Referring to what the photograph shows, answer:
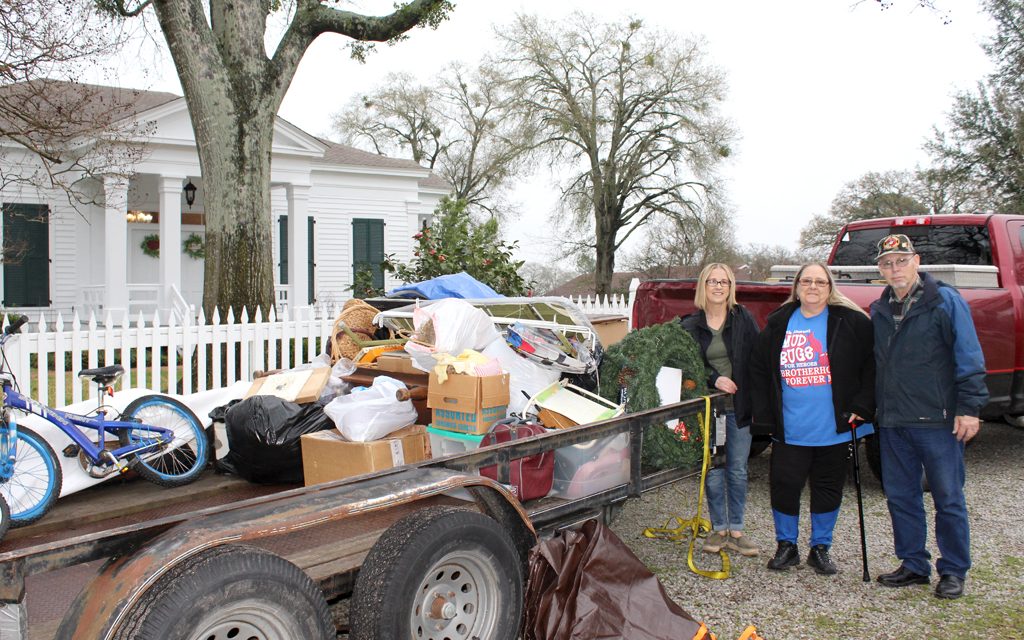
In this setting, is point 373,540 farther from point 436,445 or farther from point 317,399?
point 317,399

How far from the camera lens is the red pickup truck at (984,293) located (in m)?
5.80

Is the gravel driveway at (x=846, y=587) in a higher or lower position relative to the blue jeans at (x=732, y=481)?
lower

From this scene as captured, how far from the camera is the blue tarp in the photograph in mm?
5391

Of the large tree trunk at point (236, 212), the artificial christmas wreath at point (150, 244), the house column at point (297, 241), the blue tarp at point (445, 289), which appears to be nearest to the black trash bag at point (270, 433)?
the blue tarp at point (445, 289)

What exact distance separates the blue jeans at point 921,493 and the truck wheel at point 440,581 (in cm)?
236

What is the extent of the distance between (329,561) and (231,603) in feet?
2.92

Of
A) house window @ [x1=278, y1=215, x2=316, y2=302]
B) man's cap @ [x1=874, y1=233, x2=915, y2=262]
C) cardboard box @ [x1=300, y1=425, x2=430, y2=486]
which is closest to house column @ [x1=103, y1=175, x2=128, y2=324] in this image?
house window @ [x1=278, y1=215, x2=316, y2=302]

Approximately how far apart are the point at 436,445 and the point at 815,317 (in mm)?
2244

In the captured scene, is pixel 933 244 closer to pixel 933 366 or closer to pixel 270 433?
pixel 933 366

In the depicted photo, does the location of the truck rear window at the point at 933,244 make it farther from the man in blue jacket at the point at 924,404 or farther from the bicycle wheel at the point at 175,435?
the bicycle wheel at the point at 175,435

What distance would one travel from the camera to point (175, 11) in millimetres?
8789

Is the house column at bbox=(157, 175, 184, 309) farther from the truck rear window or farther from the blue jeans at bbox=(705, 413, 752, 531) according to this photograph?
the blue jeans at bbox=(705, 413, 752, 531)

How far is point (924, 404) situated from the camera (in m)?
A: 4.00

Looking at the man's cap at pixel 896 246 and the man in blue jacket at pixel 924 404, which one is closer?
the man in blue jacket at pixel 924 404
